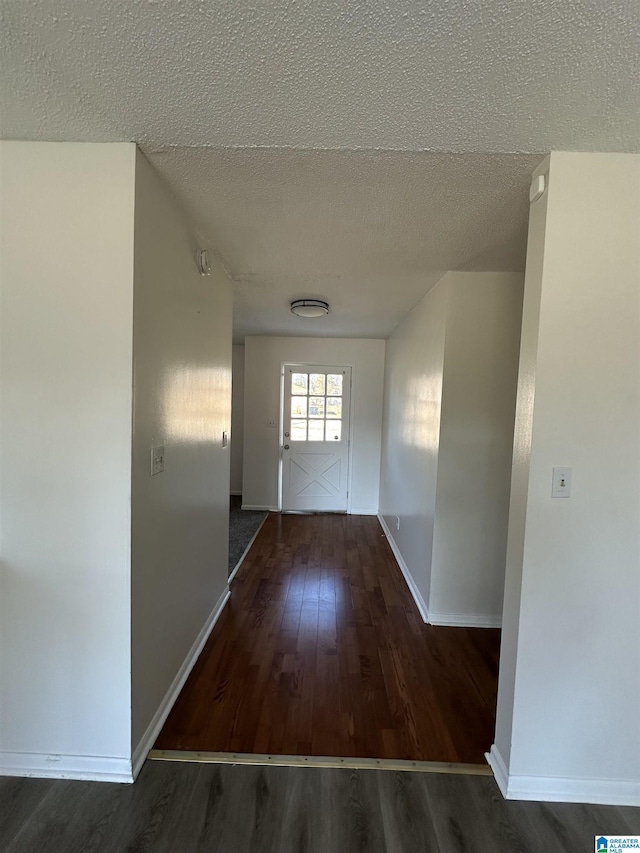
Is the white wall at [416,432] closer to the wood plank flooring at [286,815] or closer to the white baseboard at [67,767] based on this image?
the wood plank flooring at [286,815]

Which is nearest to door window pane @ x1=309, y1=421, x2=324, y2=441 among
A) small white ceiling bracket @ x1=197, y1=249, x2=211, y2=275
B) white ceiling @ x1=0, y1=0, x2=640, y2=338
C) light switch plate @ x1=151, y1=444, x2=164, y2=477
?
small white ceiling bracket @ x1=197, y1=249, x2=211, y2=275

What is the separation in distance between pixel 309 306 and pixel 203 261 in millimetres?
1224

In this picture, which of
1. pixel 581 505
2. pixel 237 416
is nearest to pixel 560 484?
pixel 581 505

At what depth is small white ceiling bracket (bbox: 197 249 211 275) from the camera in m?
1.90

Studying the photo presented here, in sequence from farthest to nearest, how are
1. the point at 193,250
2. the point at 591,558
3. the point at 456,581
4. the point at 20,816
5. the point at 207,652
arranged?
1. the point at 456,581
2. the point at 207,652
3. the point at 193,250
4. the point at 591,558
5. the point at 20,816

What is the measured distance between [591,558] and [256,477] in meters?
4.01

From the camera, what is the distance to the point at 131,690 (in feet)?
4.46

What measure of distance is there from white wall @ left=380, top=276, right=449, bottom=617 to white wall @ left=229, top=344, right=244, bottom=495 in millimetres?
2383

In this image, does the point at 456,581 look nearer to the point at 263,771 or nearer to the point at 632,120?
the point at 263,771

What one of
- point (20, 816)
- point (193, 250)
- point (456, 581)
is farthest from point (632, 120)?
point (20, 816)

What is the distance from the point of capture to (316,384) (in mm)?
4801

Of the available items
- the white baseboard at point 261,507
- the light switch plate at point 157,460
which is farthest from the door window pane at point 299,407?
the light switch plate at point 157,460

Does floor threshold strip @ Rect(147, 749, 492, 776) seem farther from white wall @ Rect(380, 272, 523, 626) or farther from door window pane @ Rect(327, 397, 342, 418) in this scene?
door window pane @ Rect(327, 397, 342, 418)

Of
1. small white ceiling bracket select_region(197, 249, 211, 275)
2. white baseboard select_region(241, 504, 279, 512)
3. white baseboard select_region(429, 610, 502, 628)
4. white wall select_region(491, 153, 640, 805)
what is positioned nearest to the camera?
white wall select_region(491, 153, 640, 805)
